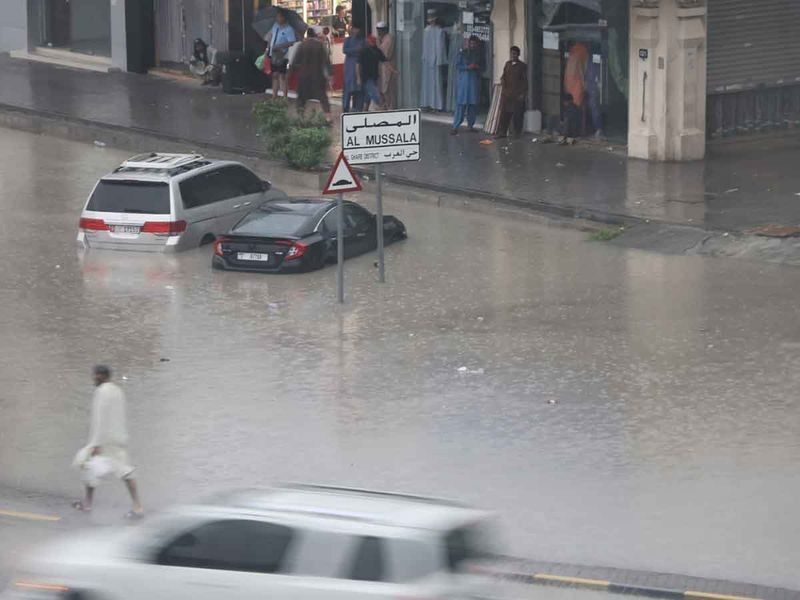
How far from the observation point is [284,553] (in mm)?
9242

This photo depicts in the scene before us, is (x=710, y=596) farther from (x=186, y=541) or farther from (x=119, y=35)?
(x=119, y=35)

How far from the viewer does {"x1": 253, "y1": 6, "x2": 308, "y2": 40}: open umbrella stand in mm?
38062

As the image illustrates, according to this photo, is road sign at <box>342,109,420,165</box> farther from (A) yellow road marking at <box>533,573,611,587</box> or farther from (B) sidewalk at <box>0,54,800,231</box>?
(A) yellow road marking at <box>533,573,611,587</box>

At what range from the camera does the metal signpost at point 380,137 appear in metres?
21.9

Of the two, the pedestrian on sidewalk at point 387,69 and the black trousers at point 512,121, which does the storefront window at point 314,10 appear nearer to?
the pedestrian on sidewalk at point 387,69

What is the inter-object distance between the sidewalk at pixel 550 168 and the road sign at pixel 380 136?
4728 millimetres

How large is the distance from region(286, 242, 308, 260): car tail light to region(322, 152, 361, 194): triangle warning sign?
173 centimetres

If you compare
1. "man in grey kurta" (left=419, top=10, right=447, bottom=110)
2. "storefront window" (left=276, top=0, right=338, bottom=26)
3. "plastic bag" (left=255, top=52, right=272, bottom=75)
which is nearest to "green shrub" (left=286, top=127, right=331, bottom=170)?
"man in grey kurta" (left=419, top=10, right=447, bottom=110)

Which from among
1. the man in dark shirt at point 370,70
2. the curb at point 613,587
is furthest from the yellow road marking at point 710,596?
the man in dark shirt at point 370,70

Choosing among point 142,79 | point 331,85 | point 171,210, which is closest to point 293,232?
point 171,210

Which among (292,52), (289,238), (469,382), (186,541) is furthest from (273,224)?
(186,541)

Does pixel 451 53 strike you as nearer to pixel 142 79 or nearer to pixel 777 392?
pixel 142 79

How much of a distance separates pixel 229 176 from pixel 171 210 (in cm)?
172

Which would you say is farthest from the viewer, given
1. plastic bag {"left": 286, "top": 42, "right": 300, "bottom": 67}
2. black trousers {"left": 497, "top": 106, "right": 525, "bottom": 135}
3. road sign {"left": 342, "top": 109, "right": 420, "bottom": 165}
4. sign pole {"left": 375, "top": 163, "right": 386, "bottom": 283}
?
plastic bag {"left": 286, "top": 42, "right": 300, "bottom": 67}
